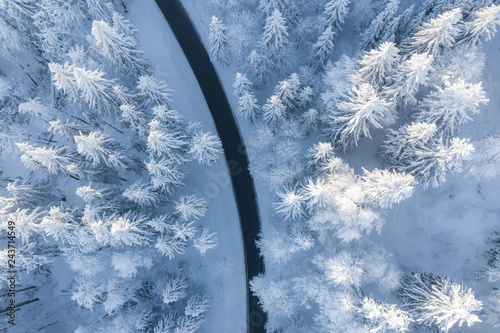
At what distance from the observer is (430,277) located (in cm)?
2747

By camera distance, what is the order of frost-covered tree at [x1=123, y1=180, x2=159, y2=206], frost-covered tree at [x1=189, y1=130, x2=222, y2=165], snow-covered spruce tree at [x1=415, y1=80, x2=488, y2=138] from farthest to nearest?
frost-covered tree at [x1=189, y1=130, x2=222, y2=165]
frost-covered tree at [x1=123, y1=180, x2=159, y2=206]
snow-covered spruce tree at [x1=415, y1=80, x2=488, y2=138]

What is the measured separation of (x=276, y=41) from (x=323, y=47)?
16.5 ft

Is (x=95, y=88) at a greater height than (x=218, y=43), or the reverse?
(x=218, y=43)

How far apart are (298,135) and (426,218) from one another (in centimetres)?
1754

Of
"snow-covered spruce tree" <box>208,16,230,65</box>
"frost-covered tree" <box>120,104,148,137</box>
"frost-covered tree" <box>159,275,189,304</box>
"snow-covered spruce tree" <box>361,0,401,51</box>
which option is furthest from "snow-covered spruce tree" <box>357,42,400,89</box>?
"frost-covered tree" <box>159,275,189,304</box>

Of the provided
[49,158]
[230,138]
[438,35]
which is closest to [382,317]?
[230,138]

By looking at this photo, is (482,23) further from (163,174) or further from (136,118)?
(136,118)

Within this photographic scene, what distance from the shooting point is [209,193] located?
33938 mm

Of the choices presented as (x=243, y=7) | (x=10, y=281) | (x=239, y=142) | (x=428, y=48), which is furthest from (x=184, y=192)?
(x=428, y=48)

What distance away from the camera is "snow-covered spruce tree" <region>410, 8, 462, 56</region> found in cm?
2269

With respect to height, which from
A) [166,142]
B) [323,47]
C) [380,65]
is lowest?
[166,142]

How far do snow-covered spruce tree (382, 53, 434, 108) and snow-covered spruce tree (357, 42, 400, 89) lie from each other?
0.65 meters

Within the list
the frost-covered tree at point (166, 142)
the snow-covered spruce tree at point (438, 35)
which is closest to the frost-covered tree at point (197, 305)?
the frost-covered tree at point (166, 142)

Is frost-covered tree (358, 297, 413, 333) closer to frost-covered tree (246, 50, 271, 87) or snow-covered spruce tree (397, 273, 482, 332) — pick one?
snow-covered spruce tree (397, 273, 482, 332)
